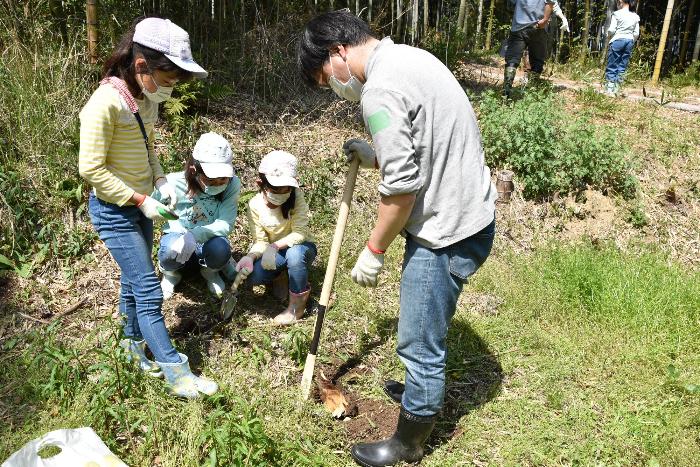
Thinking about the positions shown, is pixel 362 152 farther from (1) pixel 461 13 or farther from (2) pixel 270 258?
(1) pixel 461 13

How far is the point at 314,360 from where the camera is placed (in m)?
3.20

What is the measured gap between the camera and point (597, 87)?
8.45m

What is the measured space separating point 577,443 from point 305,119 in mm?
3979

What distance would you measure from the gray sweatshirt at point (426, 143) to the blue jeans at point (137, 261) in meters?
1.30

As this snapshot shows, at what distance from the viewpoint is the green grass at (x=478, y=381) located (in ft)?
8.98

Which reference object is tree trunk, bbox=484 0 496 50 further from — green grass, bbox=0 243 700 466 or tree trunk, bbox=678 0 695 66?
green grass, bbox=0 243 700 466

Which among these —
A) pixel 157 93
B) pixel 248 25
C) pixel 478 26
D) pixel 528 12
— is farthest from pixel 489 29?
pixel 157 93

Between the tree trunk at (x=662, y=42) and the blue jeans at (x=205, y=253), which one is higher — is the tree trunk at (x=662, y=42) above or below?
above

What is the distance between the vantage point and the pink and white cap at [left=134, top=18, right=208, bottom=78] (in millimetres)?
2508

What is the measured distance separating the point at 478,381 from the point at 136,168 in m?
2.23

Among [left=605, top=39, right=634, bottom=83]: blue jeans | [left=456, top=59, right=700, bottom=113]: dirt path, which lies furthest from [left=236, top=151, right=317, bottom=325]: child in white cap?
[left=605, top=39, right=634, bottom=83]: blue jeans

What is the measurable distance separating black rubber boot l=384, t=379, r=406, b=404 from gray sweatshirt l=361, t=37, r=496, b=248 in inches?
47.0

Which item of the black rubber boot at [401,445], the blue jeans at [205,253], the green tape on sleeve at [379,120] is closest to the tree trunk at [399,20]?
the blue jeans at [205,253]

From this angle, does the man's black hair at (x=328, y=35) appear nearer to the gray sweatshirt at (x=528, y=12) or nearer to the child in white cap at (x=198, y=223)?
the child in white cap at (x=198, y=223)
